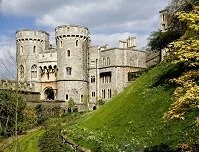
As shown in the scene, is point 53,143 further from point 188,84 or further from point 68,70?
point 68,70

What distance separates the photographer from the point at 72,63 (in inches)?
2926

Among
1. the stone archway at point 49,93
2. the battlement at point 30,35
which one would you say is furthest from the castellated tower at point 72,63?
the battlement at point 30,35

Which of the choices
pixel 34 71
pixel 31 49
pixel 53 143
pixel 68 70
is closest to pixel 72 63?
pixel 68 70

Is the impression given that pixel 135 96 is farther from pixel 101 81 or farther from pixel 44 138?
pixel 101 81

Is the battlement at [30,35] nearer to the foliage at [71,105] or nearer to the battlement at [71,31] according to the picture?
the battlement at [71,31]

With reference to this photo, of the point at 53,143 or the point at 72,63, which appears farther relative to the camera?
the point at 72,63

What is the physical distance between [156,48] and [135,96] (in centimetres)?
2606

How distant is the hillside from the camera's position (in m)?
24.2

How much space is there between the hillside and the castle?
34307 mm

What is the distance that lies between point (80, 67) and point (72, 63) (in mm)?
1508

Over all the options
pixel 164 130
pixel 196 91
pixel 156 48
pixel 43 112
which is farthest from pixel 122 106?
pixel 43 112

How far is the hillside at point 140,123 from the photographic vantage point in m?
24.2

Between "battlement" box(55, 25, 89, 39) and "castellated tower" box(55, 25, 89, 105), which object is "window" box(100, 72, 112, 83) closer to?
"castellated tower" box(55, 25, 89, 105)

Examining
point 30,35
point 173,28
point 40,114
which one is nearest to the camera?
point 173,28
